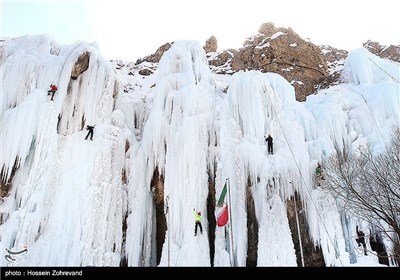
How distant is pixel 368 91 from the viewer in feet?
53.5

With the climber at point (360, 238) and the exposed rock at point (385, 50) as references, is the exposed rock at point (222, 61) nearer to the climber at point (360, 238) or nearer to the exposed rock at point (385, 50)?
the exposed rock at point (385, 50)

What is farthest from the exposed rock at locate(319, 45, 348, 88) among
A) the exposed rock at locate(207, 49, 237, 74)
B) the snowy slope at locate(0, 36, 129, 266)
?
the snowy slope at locate(0, 36, 129, 266)

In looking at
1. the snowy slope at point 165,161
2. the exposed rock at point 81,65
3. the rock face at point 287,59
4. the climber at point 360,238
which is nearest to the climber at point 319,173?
the snowy slope at point 165,161

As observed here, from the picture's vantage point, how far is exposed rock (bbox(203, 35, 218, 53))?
94.2ft

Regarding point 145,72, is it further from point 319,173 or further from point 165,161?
point 319,173

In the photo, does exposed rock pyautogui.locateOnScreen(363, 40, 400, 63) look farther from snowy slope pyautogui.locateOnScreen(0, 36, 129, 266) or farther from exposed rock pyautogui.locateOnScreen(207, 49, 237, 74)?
snowy slope pyautogui.locateOnScreen(0, 36, 129, 266)

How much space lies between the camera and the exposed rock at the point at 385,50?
26.3 m

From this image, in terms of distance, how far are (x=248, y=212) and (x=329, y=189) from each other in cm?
265

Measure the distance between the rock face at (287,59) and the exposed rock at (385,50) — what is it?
18.5ft

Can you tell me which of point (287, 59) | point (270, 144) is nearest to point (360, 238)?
point (270, 144)

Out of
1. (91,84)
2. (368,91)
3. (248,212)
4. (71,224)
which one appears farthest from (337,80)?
(71,224)

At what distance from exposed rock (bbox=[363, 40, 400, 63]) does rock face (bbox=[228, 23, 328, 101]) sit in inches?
222

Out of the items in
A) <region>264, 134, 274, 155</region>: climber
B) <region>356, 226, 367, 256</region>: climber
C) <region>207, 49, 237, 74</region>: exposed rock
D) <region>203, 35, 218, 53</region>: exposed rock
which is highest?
<region>203, 35, 218, 53</region>: exposed rock
